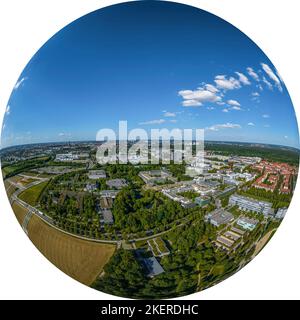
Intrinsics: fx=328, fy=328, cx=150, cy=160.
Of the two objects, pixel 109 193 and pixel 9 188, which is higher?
pixel 109 193

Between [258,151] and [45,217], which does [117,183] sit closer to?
[45,217]

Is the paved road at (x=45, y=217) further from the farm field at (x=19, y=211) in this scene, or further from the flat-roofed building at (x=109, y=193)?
the flat-roofed building at (x=109, y=193)

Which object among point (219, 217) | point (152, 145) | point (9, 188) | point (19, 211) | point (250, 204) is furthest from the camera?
point (9, 188)

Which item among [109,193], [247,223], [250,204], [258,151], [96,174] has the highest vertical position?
[258,151]

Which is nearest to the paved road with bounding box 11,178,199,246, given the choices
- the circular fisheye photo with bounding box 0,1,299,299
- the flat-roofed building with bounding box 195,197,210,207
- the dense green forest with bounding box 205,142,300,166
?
the circular fisheye photo with bounding box 0,1,299,299

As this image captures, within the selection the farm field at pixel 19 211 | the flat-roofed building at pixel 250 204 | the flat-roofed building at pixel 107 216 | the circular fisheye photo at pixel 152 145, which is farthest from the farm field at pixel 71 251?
the flat-roofed building at pixel 250 204

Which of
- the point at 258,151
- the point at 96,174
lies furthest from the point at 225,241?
the point at 96,174

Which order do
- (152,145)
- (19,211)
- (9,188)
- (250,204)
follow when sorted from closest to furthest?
1. (152,145)
2. (250,204)
3. (19,211)
4. (9,188)

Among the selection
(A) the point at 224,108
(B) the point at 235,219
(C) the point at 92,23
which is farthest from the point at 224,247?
(C) the point at 92,23
